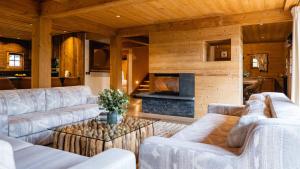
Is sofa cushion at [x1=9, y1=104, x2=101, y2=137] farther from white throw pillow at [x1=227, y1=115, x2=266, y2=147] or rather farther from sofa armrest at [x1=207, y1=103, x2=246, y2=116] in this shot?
white throw pillow at [x1=227, y1=115, x2=266, y2=147]

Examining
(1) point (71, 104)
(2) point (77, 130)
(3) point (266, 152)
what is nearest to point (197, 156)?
(3) point (266, 152)

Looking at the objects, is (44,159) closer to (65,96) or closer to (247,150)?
(247,150)

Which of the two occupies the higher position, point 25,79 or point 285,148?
point 25,79

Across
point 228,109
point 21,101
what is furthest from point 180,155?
point 21,101

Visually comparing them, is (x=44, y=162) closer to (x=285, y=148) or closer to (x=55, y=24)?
(x=285, y=148)

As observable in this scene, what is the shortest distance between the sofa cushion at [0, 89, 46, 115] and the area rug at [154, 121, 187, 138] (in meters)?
2.22

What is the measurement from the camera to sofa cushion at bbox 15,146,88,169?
5.43 ft

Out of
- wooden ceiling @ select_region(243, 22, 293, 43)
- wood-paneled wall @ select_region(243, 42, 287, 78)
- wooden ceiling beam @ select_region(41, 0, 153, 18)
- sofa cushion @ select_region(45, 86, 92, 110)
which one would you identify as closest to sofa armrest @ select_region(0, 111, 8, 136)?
sofa cushion @ select_region(45, 86, 92, 110)

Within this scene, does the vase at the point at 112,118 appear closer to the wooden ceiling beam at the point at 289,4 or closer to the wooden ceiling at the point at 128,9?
the wooden ceiling at the point at 128,9

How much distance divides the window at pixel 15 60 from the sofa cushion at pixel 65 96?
6294 millimetres

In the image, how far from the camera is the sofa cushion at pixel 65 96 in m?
4.25

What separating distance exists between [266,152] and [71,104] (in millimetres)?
3987

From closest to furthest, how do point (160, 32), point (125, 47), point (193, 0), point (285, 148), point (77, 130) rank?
point (285, 148) → point (77, 130) → point (193, 0) → point (160, 32) → point (125, 47)

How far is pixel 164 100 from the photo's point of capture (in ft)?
19.8
